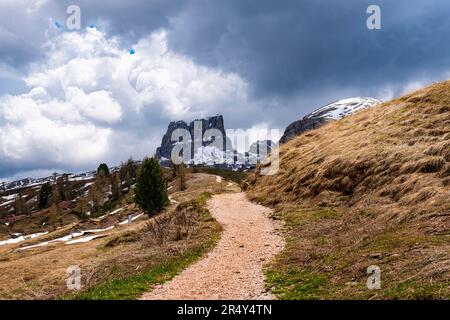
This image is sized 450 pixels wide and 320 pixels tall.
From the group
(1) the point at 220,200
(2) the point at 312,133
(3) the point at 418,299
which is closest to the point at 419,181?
(3) the point at 418,299

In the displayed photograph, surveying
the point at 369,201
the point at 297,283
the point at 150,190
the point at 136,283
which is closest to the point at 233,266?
the point at 297,283

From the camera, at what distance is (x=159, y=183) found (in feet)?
255

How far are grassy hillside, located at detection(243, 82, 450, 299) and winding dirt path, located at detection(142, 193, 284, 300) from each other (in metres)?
0.90

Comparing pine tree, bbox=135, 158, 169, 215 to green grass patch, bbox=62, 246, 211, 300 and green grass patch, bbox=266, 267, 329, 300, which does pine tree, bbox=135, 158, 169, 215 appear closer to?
green grass patch, bbox=62, 246, 211, 300

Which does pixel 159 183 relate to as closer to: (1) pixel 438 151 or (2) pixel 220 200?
(2) pixel 220 200

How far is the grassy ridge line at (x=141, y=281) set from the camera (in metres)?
13.8

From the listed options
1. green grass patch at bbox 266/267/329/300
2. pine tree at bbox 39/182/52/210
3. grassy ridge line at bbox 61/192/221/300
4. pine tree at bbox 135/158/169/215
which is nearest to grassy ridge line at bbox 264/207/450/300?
green grass patch at bbox 266/267/329/300

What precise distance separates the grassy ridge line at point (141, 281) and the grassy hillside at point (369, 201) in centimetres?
406

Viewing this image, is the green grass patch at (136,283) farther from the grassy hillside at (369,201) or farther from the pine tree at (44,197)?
the pine tree at (44,197)

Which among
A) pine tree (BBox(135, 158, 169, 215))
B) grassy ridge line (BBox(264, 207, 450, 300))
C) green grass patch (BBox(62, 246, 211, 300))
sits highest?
pine tree (BBox(135, 158, 169, 215))

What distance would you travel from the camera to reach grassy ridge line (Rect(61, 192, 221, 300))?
45.1 feet

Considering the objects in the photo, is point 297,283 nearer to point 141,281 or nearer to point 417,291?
point 417,291

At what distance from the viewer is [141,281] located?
15531 millimetres

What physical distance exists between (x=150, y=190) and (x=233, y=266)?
2408 inches
